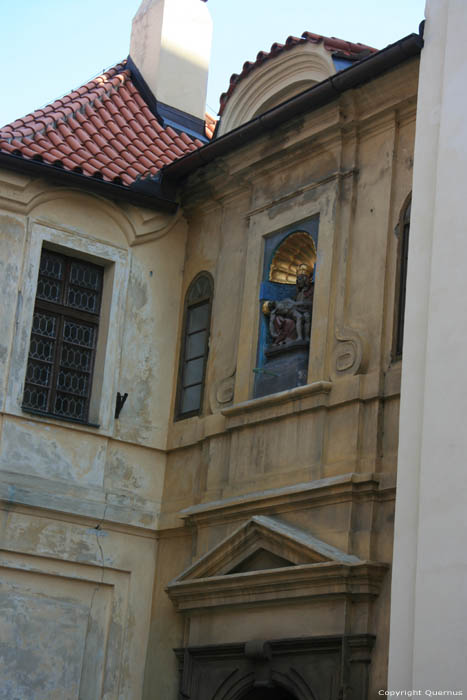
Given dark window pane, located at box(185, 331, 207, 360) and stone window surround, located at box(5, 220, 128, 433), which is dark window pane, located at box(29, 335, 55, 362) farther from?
dark window pane, located at box(185, 331, 207, 360)

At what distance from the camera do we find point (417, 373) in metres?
9.66

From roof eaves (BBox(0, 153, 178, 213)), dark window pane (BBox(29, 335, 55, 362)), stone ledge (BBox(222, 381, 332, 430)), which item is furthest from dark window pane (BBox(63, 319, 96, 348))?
stone ledge (BBox(222, 381, 332, 430))

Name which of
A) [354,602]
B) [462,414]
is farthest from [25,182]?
[462,414]

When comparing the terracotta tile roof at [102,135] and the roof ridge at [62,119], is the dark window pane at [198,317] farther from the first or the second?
the roof ridge at [62,119]

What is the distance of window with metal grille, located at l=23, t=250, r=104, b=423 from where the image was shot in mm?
14117

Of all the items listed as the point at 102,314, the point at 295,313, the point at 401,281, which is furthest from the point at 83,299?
the point at 401,281

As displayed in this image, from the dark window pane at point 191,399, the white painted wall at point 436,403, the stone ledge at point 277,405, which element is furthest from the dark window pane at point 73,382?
the white painted wall at point 436,403

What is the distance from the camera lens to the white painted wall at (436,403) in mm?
8781

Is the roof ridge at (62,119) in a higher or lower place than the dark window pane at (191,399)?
higher

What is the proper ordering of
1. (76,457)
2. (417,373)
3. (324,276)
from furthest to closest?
(76,457)
(324,276)
(417,373)

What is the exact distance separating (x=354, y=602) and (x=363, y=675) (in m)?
0.63

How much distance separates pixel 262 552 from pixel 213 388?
86.3 inches

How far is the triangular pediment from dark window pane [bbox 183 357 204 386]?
2.24 metres

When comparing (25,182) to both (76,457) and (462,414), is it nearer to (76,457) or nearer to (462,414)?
(76,457)
